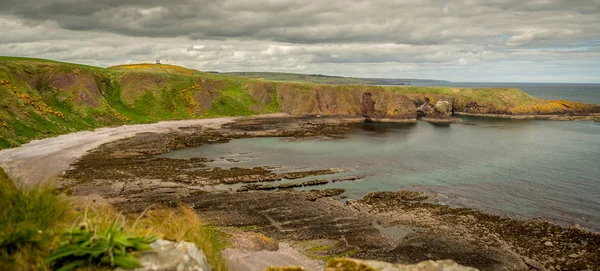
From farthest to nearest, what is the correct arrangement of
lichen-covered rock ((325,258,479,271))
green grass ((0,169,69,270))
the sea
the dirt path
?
the dirt path, the sea, lichen-covered rock ((325,258,479,271)), green grass ((0,169,69,270))

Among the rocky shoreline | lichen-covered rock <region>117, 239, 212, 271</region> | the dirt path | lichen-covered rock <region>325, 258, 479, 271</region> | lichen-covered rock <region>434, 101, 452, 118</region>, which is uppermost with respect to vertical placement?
lichen-covered rock <region>117, 239, 212, 271</region>

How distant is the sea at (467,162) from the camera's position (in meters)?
45.3

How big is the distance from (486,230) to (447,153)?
1728 inches

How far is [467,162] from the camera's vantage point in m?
68.5

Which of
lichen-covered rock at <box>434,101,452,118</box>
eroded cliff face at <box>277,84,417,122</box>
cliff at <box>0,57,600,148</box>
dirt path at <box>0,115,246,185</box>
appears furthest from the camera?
lichen-covered rock at <box>434,101,452,118</box>

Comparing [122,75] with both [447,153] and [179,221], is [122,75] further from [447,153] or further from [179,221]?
[179,221]

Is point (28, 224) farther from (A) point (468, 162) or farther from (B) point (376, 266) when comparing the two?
(A) point (468, 162)

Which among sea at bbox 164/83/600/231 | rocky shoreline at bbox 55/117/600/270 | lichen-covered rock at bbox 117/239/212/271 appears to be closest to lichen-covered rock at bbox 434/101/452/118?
sea at bbox 164/83/600/231

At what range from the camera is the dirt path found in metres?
49.5

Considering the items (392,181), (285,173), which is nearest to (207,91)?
(285,173)

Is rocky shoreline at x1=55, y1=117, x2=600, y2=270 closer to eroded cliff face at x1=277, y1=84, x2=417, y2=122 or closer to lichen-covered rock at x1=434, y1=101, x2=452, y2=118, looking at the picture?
eroded cliff face at x1=277, y1=84, x2=417, y2=122

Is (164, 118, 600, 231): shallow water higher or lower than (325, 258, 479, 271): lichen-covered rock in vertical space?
lower

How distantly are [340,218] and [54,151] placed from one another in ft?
172

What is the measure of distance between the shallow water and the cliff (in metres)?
29.9
